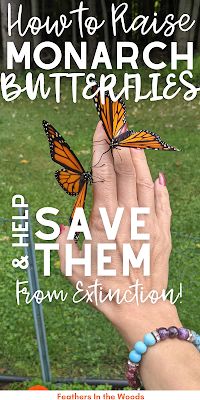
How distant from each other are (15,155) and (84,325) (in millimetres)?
1971

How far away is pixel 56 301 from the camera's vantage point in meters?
2.34

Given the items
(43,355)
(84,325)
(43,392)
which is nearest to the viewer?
(43,392)

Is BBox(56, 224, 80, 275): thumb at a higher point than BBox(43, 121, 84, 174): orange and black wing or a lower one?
lower

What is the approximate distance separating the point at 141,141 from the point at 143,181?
0.07 metres

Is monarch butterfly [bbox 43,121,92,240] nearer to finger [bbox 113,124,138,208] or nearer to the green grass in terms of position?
finger [bbox 113,124,138,208]

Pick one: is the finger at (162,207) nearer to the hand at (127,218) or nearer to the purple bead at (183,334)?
the hand at (127,218)

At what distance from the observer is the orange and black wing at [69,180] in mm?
1072

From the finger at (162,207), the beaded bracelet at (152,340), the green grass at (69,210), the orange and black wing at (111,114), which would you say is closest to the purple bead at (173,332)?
the beaded bracelet at (152,340)

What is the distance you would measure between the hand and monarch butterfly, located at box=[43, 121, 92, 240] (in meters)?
0.11

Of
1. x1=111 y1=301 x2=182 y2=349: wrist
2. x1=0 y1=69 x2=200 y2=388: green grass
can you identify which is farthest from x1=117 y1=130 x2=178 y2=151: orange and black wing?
x1=0 y1=69 x2=200 y2=388: green grass

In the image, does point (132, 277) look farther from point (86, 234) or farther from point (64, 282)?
point (64, 282)

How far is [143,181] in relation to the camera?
916 millimetres

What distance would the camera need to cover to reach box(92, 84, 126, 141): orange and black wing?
943 mm

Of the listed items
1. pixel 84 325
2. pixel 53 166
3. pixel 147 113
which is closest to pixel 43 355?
pixel 84 325
